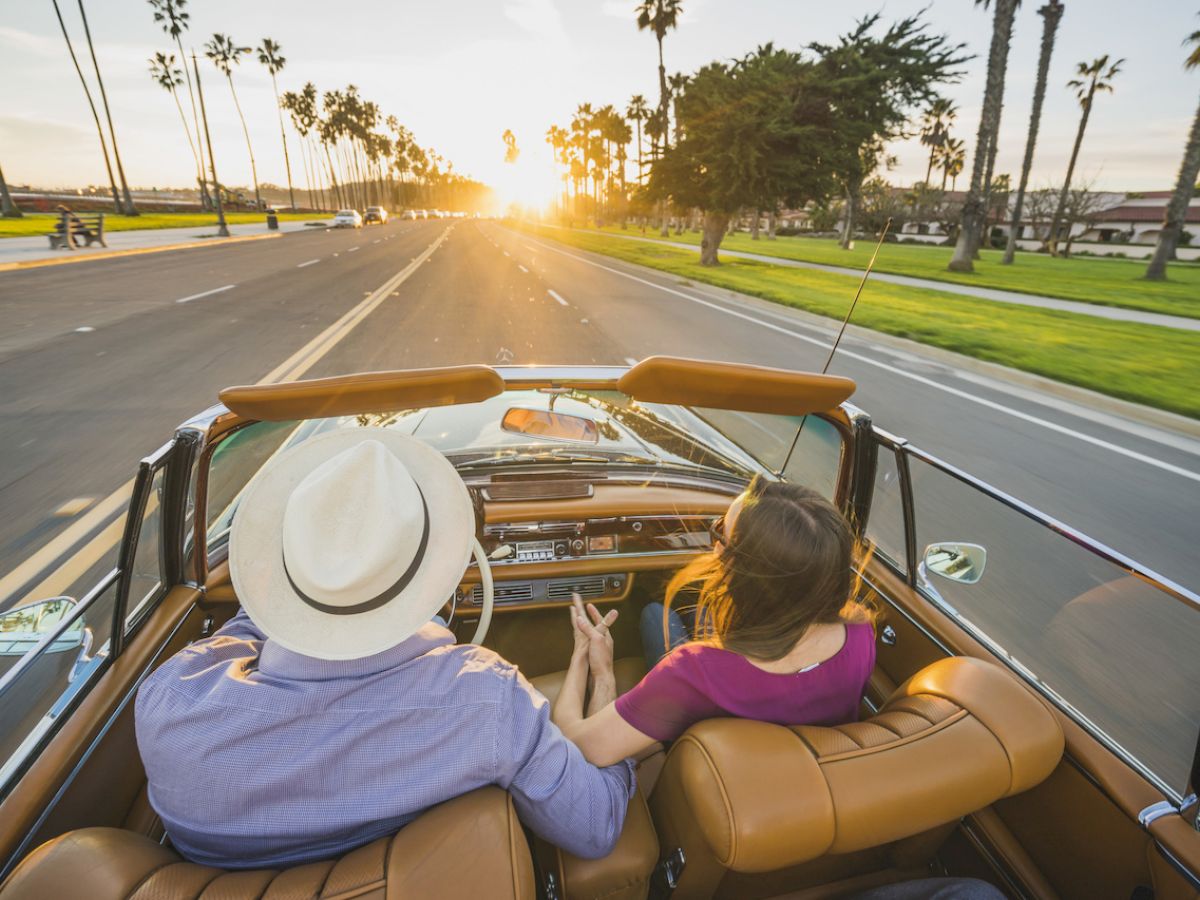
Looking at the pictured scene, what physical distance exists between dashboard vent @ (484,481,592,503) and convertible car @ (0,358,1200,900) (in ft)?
0.03

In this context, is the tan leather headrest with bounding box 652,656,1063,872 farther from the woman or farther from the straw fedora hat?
the straw fedora hat

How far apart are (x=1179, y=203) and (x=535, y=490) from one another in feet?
113

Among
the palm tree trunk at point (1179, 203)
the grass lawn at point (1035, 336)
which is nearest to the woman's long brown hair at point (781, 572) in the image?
the grass lawn at point (1035, 336)

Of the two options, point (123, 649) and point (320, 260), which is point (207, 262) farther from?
point (123, 649)

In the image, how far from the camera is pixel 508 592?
9.48 feet

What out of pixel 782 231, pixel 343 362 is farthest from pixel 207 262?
pixel 782 231

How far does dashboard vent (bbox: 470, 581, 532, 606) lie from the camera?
2826mm

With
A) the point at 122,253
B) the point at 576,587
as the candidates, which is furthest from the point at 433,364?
the point at 122,253

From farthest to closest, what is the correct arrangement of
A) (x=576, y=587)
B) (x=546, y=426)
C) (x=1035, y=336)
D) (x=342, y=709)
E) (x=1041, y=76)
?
1. (x=1041, y=76)
2. (x=1035, y=336)
3. (x=546, y=426)
4. (x=576, y=587)
5. (x=342, y=709)

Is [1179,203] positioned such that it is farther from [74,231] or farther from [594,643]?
[74,231]

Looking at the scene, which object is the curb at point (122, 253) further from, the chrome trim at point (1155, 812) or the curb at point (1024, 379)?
the chrome trim at point (1155, 812)

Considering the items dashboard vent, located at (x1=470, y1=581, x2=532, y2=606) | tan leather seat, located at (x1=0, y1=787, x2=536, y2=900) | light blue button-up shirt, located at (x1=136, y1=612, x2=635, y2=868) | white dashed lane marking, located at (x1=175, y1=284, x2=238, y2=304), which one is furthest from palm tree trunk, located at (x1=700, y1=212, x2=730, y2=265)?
tan leather seat, located at (x1=0, y1=787, x2=536, y2=900)

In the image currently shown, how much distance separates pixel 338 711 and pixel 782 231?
101 m

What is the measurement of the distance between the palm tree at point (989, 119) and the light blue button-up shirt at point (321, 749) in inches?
1119
